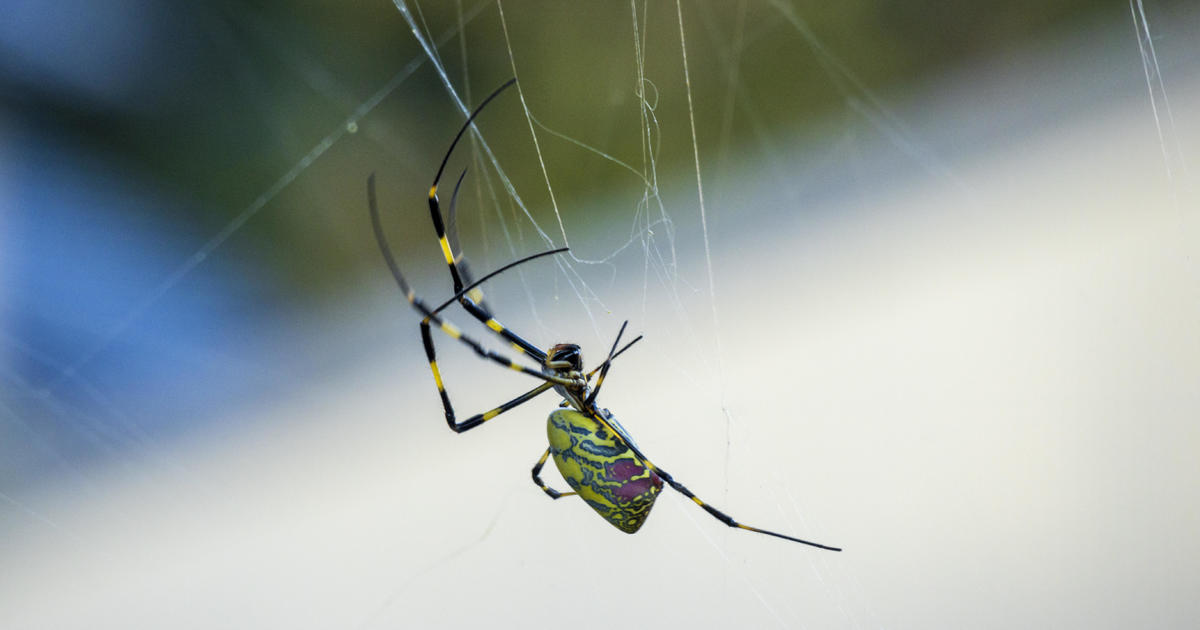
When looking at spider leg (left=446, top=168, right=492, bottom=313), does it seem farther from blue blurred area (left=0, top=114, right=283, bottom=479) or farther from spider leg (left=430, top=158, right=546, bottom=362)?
blue blurred area (left=0, top=114, right=283, bottom=479)

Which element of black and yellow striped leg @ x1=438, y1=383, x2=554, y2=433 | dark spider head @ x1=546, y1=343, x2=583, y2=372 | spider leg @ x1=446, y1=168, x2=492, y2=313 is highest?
spider leg @ x1=446, y1=168, x2=492, y2=313

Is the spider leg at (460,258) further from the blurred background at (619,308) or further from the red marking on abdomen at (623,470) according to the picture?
the blurred background at (619,308)

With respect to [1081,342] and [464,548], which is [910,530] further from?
[464,548]

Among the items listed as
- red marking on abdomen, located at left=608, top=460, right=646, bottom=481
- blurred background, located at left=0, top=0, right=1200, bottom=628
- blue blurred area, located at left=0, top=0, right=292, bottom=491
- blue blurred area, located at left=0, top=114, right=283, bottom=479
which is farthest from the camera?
blue blurred area, located at left=0, top=114, right=283, bottom=479

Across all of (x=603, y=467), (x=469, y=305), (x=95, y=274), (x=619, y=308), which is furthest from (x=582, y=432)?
(x=95, y=274)

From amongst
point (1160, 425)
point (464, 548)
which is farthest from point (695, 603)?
point (1160, 425)

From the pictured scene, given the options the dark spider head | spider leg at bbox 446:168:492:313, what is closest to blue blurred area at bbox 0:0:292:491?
spider leg at bbox 446:168:492:313

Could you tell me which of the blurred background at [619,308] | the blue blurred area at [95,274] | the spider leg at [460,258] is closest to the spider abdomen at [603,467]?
the spider leg at [460,258]
